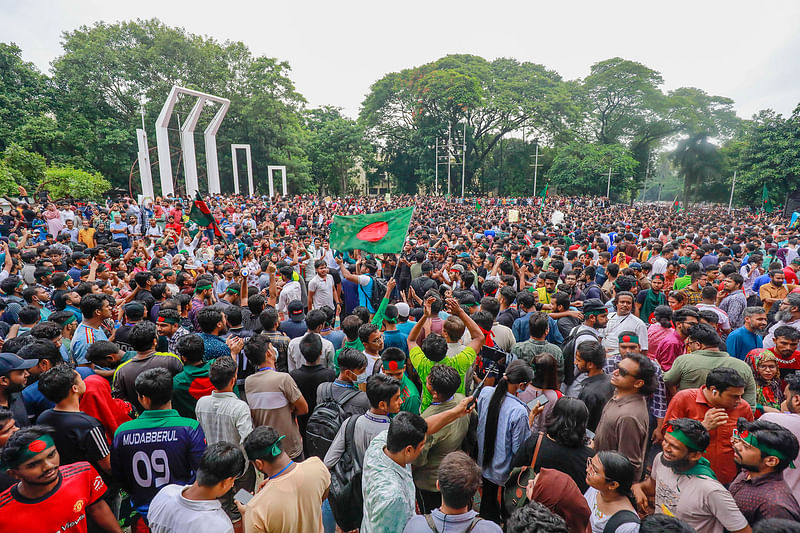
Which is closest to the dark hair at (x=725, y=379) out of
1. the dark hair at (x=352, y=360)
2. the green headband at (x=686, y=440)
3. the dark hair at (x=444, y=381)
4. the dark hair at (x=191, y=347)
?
the green headband at (x=686, y=440)

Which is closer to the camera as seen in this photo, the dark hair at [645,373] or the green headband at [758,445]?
the green headband at [758,445]

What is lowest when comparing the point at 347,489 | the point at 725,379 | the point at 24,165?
the point at 347,489

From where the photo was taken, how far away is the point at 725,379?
285cm

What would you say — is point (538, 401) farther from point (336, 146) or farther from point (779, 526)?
point (336, 146)

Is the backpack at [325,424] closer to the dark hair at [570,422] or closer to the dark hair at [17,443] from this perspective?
the dark hair at [570,422]

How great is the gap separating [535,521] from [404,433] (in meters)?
0.80

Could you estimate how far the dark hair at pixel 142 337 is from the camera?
134 inches

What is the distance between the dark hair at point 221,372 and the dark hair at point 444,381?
145 centimetres

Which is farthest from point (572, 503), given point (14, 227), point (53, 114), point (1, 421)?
point (53, 114)

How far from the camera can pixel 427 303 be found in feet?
13.0

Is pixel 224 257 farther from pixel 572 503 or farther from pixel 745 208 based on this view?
pixel 745 208

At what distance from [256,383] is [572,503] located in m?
2.36

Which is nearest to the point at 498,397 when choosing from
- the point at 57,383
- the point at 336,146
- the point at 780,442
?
the point at 780,442

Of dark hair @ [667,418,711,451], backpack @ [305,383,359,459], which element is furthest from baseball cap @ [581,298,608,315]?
backpack @ [305,383,359,459]
